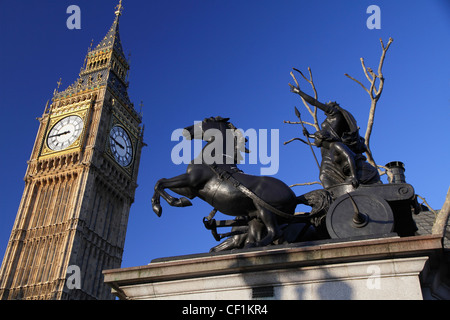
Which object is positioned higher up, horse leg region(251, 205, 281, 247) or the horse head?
the horse head

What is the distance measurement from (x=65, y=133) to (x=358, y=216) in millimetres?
60635

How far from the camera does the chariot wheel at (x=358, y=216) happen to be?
6.19 metres

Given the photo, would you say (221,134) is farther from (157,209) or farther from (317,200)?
(317,200)

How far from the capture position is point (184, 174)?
7.27 metres

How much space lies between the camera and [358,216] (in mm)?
6227

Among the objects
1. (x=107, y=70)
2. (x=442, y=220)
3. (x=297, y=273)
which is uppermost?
(x=107, y=70)

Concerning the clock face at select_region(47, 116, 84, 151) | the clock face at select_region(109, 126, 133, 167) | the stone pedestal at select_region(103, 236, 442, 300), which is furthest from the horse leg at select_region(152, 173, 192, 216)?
the clock face at select_region(109, 126, 133, 167)

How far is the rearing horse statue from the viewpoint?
6.80 meters

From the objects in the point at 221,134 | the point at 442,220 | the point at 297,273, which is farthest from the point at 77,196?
the point at 297,273

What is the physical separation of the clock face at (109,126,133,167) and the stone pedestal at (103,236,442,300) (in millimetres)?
57823

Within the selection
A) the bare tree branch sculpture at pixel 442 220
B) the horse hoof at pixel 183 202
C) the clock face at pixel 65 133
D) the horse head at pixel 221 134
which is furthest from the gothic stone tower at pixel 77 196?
the horse hoof at pixel 183 202

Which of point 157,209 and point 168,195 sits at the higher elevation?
point 168,195

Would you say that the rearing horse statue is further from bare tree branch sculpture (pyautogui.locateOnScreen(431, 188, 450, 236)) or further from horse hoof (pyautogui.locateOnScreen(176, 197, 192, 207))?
bare tree branch sculpture (pyautogui.locateOnScreen(431, 188, 450, 236))
